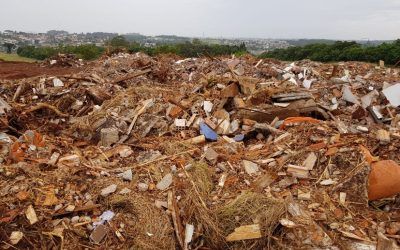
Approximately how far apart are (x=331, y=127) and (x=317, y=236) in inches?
94.5

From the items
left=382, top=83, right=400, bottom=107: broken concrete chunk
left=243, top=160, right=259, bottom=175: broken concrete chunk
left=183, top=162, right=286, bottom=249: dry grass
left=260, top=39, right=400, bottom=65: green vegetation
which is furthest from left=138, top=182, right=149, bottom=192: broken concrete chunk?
left=260, top=39, right=400, bottom=65: green vegetation

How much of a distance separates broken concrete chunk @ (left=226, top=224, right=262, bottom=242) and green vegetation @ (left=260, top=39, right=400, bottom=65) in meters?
25.8

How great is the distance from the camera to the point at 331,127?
5.93 metres

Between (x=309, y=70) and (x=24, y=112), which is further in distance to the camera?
(x=309, y=70)

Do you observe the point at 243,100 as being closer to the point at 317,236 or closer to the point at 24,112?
the point at 317,236

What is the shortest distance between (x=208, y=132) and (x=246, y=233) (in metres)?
2.42

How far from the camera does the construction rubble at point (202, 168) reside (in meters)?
4.13

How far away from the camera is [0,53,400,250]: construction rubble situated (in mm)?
4133

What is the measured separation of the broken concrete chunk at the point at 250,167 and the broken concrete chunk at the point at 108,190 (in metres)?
1.83

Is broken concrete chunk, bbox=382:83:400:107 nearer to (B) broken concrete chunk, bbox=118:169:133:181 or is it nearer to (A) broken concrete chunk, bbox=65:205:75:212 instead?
(B) broken concrete chunk, bbox=118:169:133:181

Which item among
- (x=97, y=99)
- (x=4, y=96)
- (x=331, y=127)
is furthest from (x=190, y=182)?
(x=4, y=96)

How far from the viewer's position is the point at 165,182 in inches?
189

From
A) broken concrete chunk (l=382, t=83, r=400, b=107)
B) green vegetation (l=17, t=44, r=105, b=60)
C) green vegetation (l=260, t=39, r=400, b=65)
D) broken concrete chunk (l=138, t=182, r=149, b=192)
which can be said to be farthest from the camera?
green vegetation (l=17, t=44, r=105, b=60)

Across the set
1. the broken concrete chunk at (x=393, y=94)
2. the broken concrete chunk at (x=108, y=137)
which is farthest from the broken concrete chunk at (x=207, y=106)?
the broken concrete chunk at (x=393, y=94)
